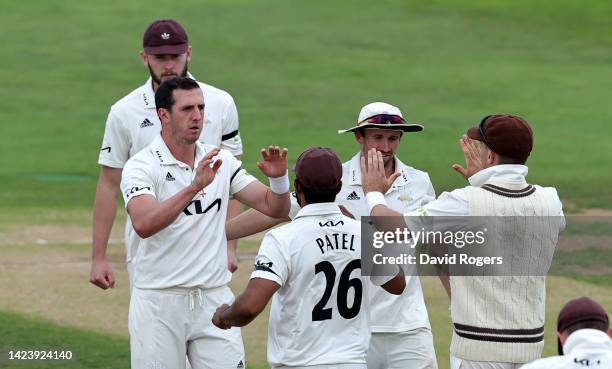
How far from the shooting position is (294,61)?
114 feet

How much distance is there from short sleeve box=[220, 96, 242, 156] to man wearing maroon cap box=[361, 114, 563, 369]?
2.59m

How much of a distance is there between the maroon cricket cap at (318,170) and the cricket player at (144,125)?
2.50 meters

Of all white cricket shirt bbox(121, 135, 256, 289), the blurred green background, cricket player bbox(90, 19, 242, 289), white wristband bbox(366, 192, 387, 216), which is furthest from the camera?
the blurred green background

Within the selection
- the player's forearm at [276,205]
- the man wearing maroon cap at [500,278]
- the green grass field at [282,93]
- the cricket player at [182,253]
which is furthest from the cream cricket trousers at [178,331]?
the green grass field at [282,93]

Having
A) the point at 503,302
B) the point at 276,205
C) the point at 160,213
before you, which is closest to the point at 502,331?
the point at 503,302

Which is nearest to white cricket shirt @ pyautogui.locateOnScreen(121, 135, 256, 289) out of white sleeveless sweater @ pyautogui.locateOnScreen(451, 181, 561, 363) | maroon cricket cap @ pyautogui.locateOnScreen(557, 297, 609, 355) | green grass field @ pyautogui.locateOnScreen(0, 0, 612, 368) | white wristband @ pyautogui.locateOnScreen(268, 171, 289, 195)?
white wristband @ pyautogui.locateOnScreen(268, 171, 289, 195)

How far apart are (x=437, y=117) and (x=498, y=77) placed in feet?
15.0

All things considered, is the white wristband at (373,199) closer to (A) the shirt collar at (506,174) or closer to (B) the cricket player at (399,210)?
(A) the shirt collar at (506,174)

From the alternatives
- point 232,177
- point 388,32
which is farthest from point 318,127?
point 232,177

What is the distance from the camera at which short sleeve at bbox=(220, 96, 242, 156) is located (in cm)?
998

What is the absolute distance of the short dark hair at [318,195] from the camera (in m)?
7.40

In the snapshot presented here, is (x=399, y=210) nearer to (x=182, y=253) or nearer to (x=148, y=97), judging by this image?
(x=182, y=253)

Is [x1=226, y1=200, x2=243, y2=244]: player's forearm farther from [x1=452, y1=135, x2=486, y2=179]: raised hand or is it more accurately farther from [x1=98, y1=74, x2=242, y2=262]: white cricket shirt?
[x1=452, y1=135, x2=486, y2=179]: raised hand

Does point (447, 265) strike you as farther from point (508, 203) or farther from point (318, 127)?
point (318, 127)
